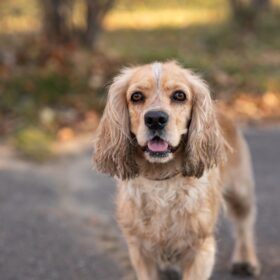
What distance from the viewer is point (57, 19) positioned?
34.2 feet

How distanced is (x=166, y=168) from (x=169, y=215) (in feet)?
0.95

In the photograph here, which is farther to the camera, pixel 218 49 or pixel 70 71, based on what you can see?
pixel 218 49

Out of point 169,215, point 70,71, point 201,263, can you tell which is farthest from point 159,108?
point 70,71

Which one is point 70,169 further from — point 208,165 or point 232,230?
point 208,165

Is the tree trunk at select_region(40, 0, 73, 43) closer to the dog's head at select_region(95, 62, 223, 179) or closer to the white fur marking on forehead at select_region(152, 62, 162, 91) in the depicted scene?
the dog's head at select_region(95, 62, 223, 179)

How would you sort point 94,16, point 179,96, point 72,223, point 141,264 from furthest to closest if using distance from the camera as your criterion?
point 94,16 < point 72,223 < point 141,264 < point 179,96

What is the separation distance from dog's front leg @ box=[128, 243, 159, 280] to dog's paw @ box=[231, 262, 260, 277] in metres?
0.92

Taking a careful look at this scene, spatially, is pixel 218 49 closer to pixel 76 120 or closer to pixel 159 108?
pixel 76 120

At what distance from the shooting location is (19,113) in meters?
8.98

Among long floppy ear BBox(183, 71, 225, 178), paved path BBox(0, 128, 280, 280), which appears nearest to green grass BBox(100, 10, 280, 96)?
paved path BBox(0, 128, 280, 280)

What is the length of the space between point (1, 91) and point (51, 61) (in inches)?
35.3

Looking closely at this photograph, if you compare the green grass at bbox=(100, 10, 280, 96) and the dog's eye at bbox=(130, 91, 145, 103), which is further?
the green grass at bbox=(100, 10, 280, 96)

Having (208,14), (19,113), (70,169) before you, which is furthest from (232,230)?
(208,14)

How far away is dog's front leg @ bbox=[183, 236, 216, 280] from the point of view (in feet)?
Result: 14.2
